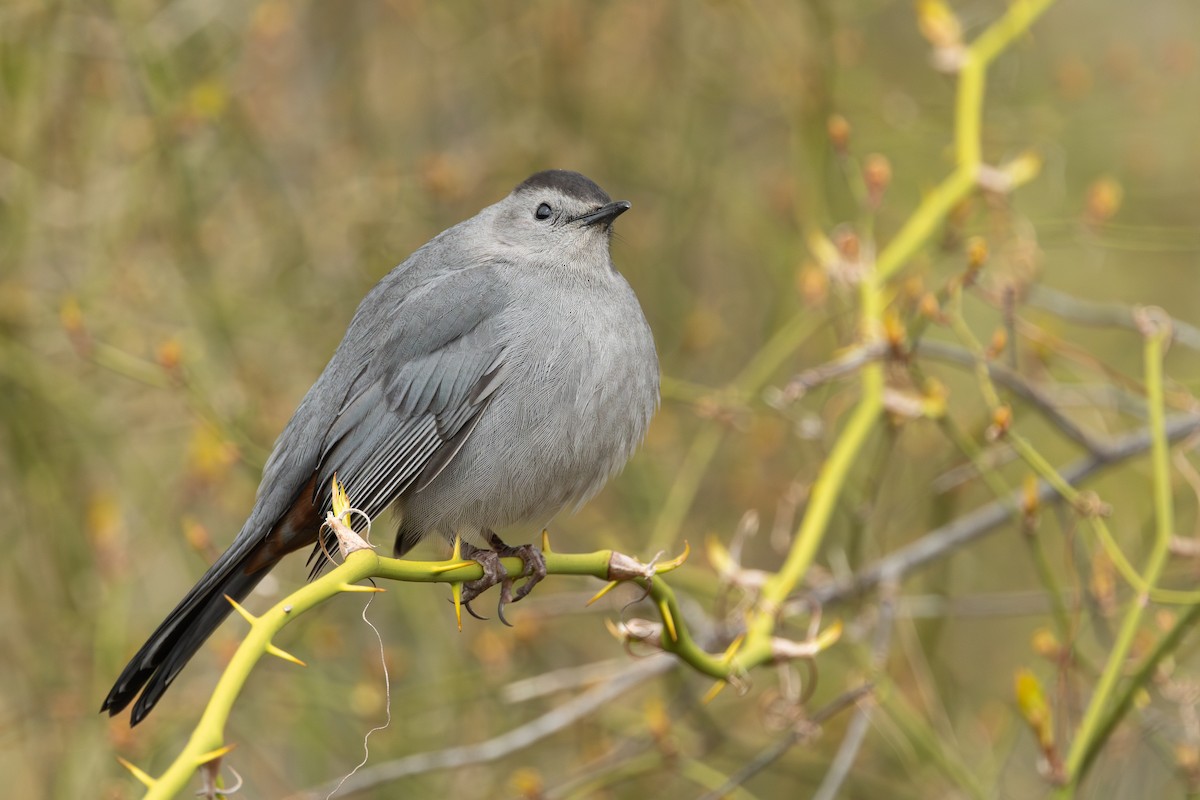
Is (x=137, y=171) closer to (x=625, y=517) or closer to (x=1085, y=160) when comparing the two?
(x=625, y=517)

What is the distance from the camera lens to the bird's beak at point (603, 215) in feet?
12.5

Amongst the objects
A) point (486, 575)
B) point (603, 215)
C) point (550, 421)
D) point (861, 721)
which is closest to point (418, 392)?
point (550, 421)

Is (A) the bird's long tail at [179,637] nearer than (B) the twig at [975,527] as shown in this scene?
Yes

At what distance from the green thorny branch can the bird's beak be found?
0.60 metres

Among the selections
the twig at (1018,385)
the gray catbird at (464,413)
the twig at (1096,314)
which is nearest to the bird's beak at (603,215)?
the gray catbird at (464,413)

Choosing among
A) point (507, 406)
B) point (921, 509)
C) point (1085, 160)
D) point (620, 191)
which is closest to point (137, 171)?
point (620, 191)

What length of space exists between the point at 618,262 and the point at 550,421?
7.77ft

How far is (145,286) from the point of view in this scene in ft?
16.4

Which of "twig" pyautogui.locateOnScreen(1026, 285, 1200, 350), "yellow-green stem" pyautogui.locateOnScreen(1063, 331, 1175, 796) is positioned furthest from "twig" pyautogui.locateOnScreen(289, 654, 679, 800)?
"twig" pyautogui.locateOnScreen(1026, 285, 1200, 350)

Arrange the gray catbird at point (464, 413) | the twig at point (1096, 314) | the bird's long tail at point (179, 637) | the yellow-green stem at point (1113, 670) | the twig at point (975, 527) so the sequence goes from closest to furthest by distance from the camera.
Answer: the yellow-green stem at point (1113, 670) → the bird's long tail at point (179, 637) → the gray catbird at point (464, 413) → the twig at point (1096, 314) → the twig at point (975, 527)

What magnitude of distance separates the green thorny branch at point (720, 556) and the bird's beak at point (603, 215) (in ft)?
1.98

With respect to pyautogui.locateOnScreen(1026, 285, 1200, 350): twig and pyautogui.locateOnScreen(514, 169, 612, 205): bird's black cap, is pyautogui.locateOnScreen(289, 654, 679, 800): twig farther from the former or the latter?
pyautogui.locateOnScreen(1026, 285, 1200, 350): twig

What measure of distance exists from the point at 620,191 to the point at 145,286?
2032 millimetres

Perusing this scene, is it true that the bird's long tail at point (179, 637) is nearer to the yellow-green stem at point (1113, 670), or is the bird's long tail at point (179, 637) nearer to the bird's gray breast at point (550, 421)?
the bird's gray breast at point (550, 421)
